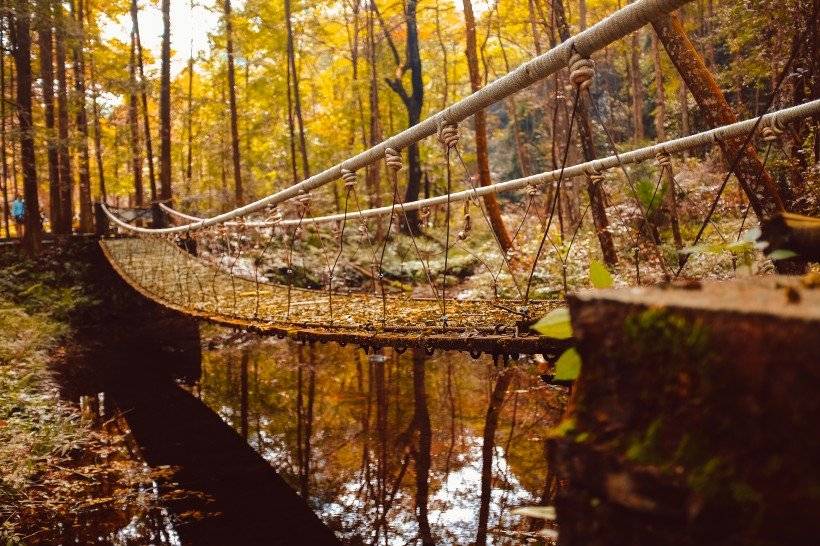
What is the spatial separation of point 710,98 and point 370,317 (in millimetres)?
3126

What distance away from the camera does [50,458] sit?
3.88 m

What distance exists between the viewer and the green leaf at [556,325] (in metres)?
0.92

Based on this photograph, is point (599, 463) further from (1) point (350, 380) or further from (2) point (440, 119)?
(1) point (350, 380)

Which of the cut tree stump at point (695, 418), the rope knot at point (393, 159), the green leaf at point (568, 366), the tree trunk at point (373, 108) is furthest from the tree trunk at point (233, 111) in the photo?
the cut tree stump at point (695, 418)

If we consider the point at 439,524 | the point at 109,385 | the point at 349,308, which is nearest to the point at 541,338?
the point at 439,524

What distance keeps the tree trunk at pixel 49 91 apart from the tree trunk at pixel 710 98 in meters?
8.19

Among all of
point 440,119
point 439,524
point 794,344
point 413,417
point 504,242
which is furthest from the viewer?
point 504,242

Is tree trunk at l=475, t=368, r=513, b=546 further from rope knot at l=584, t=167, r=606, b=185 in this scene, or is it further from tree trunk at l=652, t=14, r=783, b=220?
tree trunk at l=652, t=14, r=783, b=220

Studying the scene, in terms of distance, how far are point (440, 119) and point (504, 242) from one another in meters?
5.83

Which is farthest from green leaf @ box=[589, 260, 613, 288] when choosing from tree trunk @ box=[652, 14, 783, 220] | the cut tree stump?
tree trunk @ box=[652, 14, 783, 220]

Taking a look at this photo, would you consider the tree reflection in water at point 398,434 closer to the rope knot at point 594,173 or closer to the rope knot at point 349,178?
the rope knot at point 594,173

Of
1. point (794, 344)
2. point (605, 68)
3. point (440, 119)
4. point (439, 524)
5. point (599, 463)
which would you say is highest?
point (605, 68)

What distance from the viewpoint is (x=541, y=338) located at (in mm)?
1938

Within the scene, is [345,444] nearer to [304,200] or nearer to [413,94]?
[304,200]
